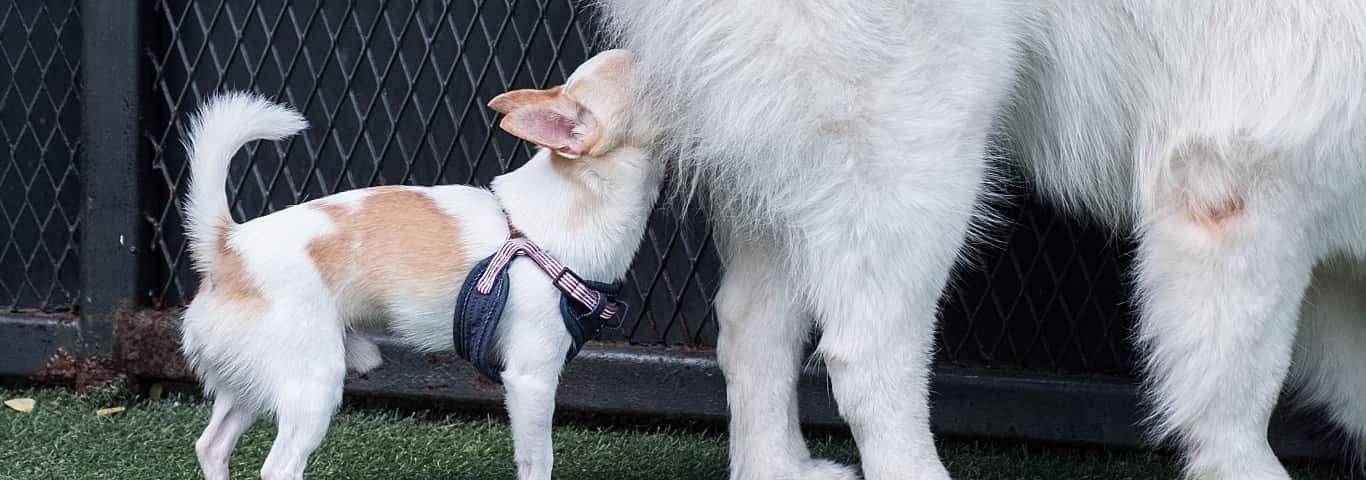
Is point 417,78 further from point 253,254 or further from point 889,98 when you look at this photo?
point 889,98

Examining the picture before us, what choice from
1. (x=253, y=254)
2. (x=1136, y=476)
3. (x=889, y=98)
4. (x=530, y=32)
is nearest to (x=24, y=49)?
(x=530, y=32)

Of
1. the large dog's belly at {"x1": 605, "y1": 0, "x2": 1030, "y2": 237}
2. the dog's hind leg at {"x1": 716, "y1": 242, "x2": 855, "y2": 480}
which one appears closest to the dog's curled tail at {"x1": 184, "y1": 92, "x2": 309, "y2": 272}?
the large dog's belly at {"x1": 605, "y1": 0, "x2": 1030, "y2": 237}

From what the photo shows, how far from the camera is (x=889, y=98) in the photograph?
219cm

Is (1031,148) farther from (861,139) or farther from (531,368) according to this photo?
(531,368)

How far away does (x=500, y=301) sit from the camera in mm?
2369

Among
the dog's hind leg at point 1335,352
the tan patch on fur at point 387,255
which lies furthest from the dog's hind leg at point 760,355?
the dog's hind leg at point 1335,352

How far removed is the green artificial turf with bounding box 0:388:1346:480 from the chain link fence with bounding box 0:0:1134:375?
0.81 feet

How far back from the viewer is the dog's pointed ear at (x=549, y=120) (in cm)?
243

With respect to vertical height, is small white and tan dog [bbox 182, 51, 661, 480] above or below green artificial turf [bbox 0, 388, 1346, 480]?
above

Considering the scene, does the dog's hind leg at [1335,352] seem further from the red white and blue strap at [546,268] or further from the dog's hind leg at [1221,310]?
the red white and blue strap at [546,268]

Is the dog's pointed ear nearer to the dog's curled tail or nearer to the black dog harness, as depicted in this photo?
the black dog harness

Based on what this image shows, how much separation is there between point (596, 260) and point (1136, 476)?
58.3 inches

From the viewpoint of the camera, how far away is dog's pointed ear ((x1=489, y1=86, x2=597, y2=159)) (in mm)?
2434

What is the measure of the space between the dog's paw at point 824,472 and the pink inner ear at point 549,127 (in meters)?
0.82
